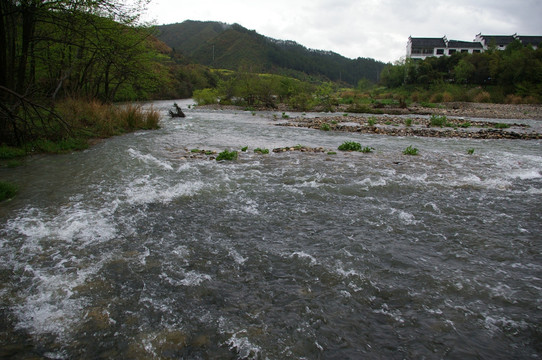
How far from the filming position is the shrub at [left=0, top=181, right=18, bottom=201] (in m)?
7.08

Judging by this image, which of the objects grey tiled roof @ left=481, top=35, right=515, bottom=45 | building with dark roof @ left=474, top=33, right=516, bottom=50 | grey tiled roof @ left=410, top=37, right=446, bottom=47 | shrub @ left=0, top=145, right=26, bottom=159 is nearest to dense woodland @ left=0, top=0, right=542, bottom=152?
shrub @ left=0, top=145, right=26, bottom=159

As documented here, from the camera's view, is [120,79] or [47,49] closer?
[47,49]

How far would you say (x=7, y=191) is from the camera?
7.28 m

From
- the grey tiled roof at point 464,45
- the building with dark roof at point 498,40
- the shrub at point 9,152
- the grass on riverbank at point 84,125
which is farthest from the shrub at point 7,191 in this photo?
the building with dark roof at point 498,40

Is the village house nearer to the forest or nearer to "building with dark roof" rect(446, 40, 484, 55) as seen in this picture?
"building with dark roof" rect(446, 40, 484, 55)

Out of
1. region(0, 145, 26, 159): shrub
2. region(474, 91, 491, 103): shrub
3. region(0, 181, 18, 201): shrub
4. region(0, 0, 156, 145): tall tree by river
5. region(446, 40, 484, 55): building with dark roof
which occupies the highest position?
region(446, 40, 484, 55): building with dark roof

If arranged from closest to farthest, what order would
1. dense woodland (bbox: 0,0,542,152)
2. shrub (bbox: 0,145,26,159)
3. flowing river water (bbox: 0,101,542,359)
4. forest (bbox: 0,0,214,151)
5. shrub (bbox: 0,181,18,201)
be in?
flowing river water (bbox: 0,101,542,359)
shrub (bbox: 0,181,18,201)
forest (bbox: 0,0,214,151)
dense woodland (bbox: 0,0,542,152)
shrub (bbox: 0,145,26,159)

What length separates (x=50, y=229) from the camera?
563 cm

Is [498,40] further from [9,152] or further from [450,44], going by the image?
[9,152]

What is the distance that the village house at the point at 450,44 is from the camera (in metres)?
102

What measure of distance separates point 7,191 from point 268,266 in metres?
6.74

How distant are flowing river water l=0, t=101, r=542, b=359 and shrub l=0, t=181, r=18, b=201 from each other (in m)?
0.34

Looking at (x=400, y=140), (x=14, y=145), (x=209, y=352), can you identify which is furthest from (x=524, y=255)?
(x=14, y=145)

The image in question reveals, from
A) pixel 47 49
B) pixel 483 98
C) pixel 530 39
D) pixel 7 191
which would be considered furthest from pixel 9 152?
pixel 530 39
